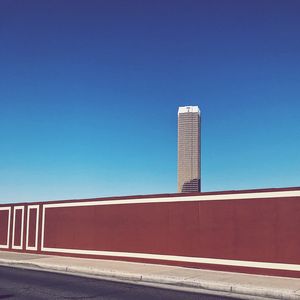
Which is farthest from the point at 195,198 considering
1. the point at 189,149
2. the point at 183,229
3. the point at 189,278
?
the point at 189,149

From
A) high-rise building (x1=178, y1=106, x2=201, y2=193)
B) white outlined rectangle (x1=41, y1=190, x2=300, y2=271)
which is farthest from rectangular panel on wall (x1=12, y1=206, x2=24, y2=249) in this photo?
high-rise building (x1=178, y1=106, x2=201, y2=193)

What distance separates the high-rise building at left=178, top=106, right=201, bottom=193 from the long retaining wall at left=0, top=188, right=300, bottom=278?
99339 mm

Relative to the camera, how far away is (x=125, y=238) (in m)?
20.0

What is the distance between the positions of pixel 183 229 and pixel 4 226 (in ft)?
44.1

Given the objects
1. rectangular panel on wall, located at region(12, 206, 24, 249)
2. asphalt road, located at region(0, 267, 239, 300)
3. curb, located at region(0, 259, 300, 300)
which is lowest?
asphalt road, located at region(0, 267, 239, 300)

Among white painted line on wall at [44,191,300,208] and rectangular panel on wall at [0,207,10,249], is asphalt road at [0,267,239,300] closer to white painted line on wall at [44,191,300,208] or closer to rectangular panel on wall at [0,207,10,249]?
white painted line on wall at [44,191,300,208]

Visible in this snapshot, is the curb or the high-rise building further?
the high-rise building

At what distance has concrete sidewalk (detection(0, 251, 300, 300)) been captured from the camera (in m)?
12.0

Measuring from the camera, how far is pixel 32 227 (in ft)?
82.2

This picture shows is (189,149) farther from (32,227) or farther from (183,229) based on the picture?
(183,229)

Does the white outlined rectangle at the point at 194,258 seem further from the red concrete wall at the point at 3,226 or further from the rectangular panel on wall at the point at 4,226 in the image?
the red concrete wall at the point at 3,226

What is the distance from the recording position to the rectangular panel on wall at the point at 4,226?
26.9m

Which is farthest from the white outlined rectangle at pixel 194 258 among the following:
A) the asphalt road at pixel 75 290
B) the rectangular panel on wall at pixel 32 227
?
the asphalt road at pixel 75 290

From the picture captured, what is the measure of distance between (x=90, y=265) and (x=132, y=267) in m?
1.68
